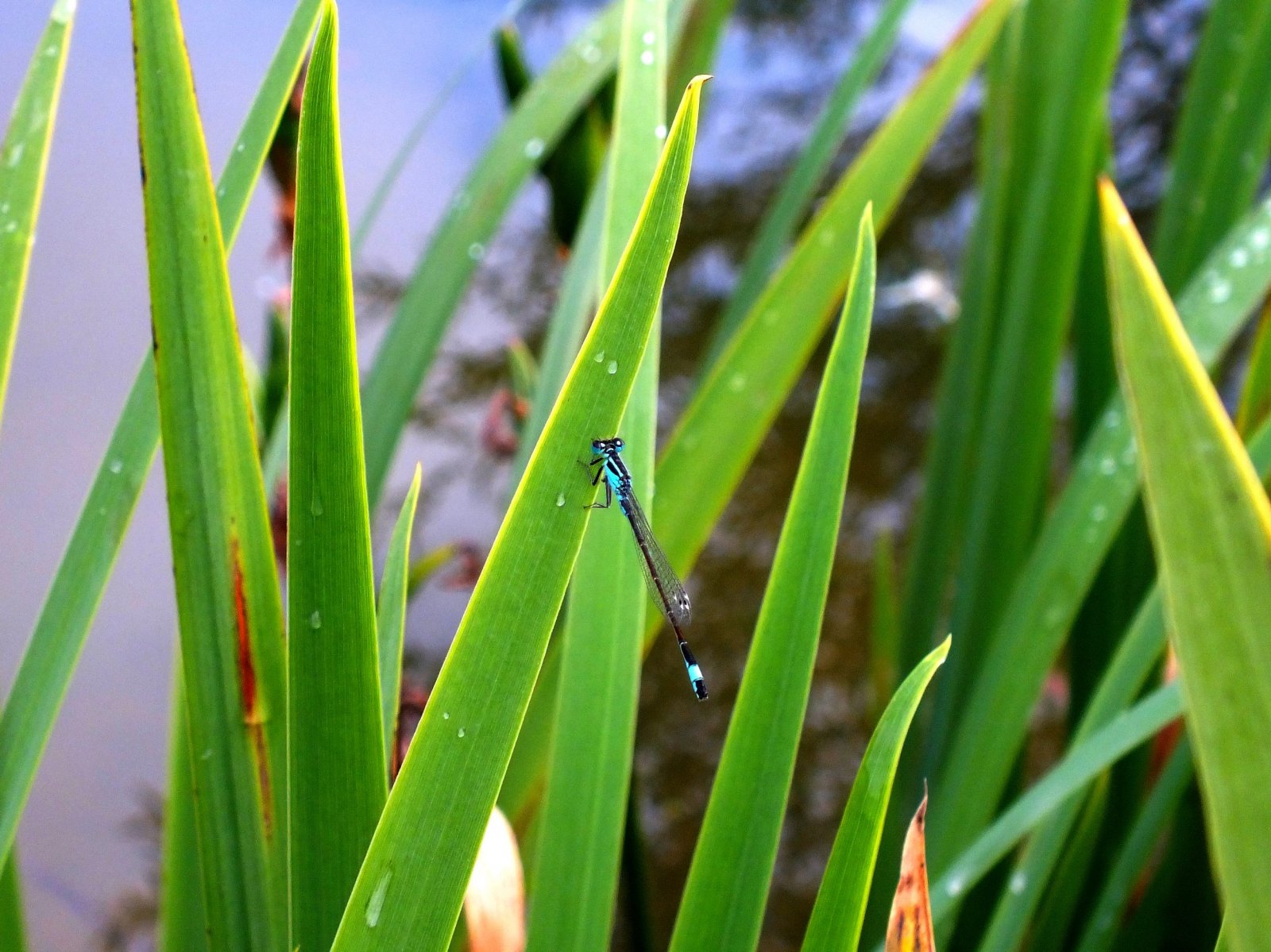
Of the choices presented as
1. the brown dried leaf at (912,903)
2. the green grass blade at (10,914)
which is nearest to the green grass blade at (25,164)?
the green grass blade at (10,914)

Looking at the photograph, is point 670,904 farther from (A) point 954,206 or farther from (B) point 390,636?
(A) point 954,206

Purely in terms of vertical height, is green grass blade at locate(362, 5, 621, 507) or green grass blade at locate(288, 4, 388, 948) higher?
green grass blade at locate(362, 5, 621, 507)

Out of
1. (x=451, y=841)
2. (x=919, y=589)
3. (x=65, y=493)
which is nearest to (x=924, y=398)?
(x=919, y=589)

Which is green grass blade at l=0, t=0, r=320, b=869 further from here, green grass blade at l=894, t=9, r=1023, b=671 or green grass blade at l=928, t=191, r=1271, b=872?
green grass blade at l=894, t=9, r=1023, b=671

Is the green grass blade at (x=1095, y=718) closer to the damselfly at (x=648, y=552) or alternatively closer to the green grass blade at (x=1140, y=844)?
the green grass blade at (x=1140, y=844)

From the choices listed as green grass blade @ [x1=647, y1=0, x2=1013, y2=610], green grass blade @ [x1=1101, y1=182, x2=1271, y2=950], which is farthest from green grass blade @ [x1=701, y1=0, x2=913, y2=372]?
green grass blade @ [x1=1101, y1=182, x2=1271, y2=950]
